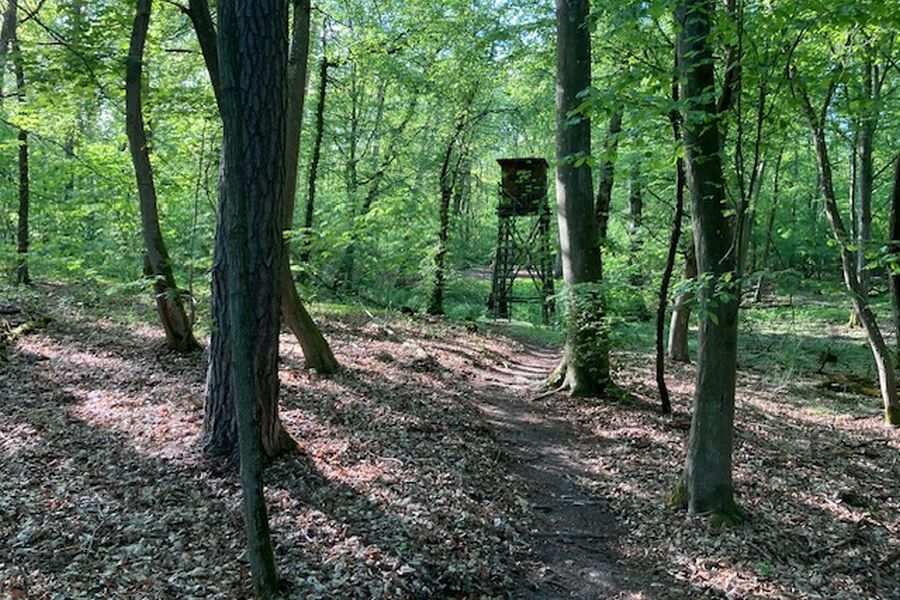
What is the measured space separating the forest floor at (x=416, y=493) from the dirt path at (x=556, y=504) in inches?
0.9

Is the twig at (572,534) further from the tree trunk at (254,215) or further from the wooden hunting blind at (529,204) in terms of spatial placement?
the wooden hunting blind at (529,204)

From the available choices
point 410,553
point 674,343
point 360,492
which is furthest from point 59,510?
point 674,343

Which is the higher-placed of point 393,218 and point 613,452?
point 393,218

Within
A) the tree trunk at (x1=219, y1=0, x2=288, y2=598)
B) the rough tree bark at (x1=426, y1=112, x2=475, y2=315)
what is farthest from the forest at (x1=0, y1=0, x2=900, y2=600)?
the rough tree bark at (x1=426, y1=112, x2=475, y2=315)

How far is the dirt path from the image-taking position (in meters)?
4.31

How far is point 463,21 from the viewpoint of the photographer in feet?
50.0

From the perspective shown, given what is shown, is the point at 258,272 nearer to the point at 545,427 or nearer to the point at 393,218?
the point at 545,427

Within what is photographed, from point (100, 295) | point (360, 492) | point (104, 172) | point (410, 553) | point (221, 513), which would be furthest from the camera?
point (100, 295)

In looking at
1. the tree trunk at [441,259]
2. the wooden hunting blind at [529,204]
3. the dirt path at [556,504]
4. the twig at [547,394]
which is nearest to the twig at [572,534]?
the dirt path at [556,504]

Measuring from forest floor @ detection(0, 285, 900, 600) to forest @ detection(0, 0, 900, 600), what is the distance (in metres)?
0.03

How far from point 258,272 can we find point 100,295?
10.6m

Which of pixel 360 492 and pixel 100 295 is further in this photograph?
pixel 100 295

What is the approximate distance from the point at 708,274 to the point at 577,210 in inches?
178

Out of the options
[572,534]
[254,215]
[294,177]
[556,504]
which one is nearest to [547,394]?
[556,504]
